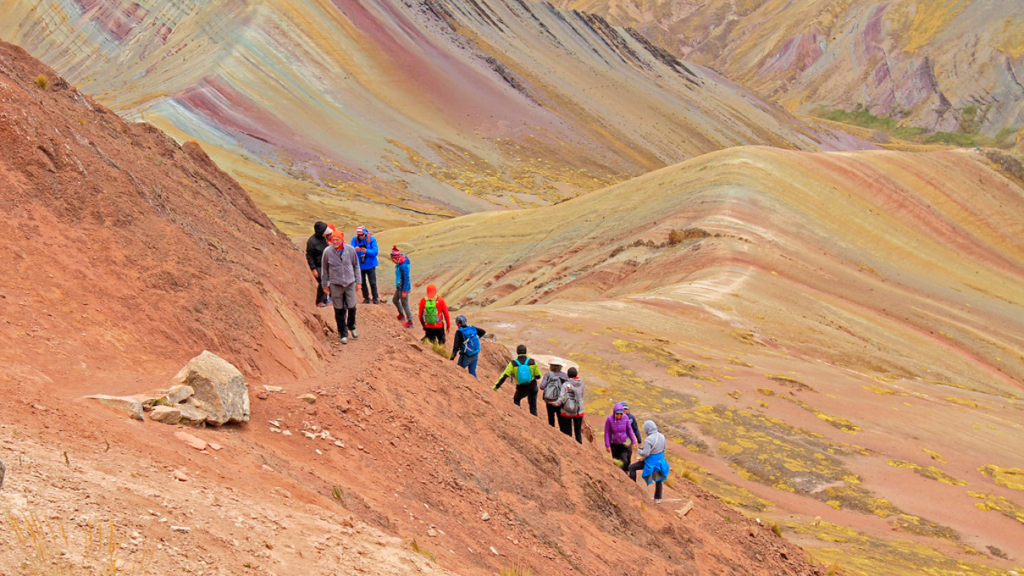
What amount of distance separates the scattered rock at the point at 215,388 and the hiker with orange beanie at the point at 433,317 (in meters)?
5.46

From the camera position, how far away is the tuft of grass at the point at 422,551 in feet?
19.6

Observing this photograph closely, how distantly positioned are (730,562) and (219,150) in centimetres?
6298

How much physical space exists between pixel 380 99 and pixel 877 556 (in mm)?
78623

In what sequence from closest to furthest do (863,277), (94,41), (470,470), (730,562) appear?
(470,470) < (730,562) < (863,277) < (94,41)

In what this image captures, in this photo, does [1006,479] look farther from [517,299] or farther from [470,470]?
[517,299]

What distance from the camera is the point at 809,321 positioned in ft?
88.4

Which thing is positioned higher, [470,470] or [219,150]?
[470,470]

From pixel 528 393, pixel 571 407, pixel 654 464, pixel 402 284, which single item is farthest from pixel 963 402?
pixel 402 284

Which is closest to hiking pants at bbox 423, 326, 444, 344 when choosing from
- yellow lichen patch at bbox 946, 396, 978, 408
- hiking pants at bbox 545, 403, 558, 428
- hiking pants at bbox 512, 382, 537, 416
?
hiking pants at bbox 512, 382, 537, 416

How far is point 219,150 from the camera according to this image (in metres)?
65.9

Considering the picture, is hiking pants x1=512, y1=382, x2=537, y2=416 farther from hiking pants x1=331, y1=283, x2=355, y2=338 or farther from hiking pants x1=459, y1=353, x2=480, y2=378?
hiking pants x1=331, y1=283, x2=355, y2=338

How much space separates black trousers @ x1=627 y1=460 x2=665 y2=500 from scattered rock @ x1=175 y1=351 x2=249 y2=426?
605 cm

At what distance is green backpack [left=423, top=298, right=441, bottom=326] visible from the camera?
12281 millimetres

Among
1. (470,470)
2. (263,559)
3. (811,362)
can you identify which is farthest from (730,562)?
(811,362)
